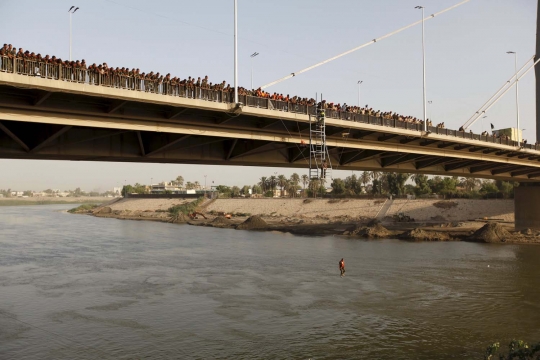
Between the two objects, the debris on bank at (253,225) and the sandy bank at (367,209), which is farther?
the sandy bank at (367,209)

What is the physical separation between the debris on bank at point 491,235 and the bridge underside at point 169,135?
72.4ft

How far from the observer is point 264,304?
2869 cm

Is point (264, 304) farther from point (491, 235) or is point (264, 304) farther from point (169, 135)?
point (491, 235)

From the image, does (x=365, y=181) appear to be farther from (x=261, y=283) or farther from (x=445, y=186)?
(x=261, y=283)

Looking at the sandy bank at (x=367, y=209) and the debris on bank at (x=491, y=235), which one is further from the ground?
the sandy bank at (x=367, y=209)

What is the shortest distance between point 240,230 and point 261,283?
46283 mm

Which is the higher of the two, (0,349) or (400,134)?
(400,134)

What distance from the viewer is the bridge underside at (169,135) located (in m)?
22.2

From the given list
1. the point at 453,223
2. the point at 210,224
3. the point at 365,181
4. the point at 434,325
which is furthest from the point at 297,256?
the point at 365,181

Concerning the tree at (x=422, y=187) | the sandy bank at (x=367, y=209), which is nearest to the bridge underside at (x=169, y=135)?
the sandy bank at (x=367, y=209)

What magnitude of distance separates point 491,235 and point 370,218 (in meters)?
29.5

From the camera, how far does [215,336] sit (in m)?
22.9

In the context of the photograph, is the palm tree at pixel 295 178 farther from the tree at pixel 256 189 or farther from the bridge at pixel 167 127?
the bridge at pixel 167 127

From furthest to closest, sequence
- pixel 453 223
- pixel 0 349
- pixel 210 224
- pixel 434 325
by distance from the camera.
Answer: pixel 210 224, pixel 453 223, pixel 434 325, pixel 0 349
